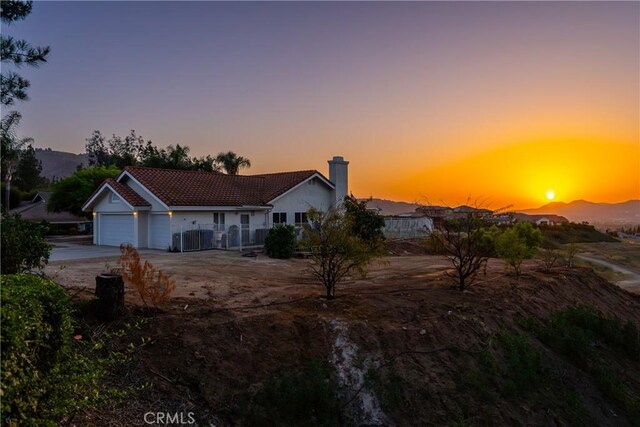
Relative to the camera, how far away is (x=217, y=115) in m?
22.5

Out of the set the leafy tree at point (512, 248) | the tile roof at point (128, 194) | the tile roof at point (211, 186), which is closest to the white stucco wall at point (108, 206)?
the tile roof at point (128, 194)

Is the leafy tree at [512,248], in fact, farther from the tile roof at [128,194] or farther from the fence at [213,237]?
Result: the tile roof at [128,194]

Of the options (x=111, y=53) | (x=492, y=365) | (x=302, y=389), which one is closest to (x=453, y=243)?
(x=492, y=365)

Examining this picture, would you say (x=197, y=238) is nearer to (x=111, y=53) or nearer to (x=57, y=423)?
(x=111, y=53)

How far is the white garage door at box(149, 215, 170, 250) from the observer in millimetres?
22281

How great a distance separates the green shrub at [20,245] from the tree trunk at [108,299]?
153 cm

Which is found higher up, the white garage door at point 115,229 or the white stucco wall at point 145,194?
the white stucco wall at point 145,194

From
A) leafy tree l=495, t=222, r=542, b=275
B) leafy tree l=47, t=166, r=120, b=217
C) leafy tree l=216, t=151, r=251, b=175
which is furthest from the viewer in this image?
leafy tree l=216, t=151, r=251, b=175

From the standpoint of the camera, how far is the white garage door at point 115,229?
2388cm

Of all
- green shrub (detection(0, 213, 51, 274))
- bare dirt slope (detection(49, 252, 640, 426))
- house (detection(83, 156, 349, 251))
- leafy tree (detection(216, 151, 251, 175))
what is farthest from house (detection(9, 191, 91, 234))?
green shrub (detection(0, 213, 51, 274))

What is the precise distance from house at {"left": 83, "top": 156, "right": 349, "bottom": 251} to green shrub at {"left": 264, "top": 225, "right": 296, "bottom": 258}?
110 inches

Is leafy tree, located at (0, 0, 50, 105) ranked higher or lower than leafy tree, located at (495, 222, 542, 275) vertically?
higher

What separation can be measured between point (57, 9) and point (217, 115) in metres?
12.7

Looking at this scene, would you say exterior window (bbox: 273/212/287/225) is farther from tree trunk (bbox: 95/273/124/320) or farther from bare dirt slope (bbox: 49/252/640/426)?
tree trunk (bbox: 95/273/124/320)
